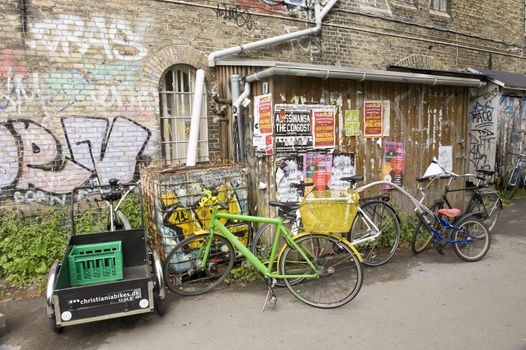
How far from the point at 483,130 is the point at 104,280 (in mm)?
10031

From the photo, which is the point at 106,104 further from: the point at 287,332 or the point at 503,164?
the point at 503,164

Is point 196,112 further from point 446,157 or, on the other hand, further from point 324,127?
point 446,157

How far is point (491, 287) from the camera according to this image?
4633mm

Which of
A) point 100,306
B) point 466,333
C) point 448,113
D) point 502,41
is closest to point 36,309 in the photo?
point 100,306

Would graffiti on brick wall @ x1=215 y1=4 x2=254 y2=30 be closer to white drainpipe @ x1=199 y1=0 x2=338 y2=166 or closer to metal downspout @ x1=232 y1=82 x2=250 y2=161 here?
white drainpipe @ x1=199 y1=0 x2=338 y2=166

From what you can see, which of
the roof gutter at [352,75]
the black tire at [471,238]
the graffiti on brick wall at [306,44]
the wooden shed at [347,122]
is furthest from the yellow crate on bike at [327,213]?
the graffiti on brick wall at [306,44]

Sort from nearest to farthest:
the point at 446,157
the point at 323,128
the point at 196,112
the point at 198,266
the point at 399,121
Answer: the point at 198,266 → the point at 323,128 → the point at 399,121 → the point at 196,112 → the point at 446,157

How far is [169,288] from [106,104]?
3476 mm

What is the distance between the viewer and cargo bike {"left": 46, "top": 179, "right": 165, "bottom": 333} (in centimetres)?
341

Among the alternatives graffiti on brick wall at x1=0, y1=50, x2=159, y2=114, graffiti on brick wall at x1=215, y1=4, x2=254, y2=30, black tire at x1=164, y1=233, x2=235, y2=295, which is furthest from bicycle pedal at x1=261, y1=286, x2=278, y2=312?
graffiti on brick wall at x1=215, y1=4, x2=254, y2=30

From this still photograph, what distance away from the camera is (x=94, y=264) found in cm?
411

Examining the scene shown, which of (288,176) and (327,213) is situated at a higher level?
(288,176)

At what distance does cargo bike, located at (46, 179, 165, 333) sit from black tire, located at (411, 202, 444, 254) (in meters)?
3.60

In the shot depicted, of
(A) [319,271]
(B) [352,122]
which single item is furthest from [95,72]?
(A) [319,271]
